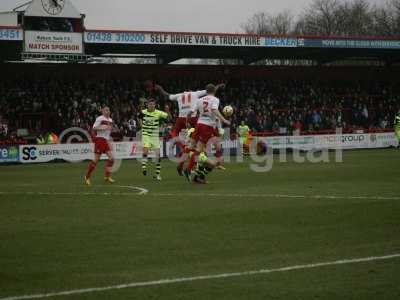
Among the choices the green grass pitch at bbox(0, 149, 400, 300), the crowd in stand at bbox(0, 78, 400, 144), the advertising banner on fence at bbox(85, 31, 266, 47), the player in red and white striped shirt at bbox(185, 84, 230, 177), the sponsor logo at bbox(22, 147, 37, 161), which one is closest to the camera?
the green grass pitch at bbox(0, 149, 400, 300)

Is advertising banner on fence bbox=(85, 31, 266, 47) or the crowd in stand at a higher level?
advertising banner on fence bbox=(85, 31, 266, 47)

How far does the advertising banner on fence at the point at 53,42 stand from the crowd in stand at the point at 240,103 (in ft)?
12.3

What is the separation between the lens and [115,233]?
413 inches

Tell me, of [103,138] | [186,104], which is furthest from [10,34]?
[186,104]

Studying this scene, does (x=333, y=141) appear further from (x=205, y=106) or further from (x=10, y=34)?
(x=205, y=106)

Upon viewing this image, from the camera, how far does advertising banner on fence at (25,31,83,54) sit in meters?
39.9

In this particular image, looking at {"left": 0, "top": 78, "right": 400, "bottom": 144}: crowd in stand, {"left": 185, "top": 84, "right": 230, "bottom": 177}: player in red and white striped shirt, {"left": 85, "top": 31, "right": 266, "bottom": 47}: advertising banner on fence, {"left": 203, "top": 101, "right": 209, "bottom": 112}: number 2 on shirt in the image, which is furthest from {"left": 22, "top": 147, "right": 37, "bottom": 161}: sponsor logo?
{"left": 203, "top": 101, "right": 209, "bottom": 112}: number 2 on shirt

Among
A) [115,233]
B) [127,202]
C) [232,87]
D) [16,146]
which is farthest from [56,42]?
[115,233]

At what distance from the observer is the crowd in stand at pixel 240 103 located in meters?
42.6

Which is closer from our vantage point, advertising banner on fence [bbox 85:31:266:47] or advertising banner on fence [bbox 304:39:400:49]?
advertising banner on fence [bbox 85:31:266:47]

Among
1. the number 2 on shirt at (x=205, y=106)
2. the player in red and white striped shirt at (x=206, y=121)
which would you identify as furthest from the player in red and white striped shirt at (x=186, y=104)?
the number 2 on shirt at (x=205, y=106)

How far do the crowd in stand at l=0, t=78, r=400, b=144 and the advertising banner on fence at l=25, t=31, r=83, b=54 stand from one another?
12.3 feet

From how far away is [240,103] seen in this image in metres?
49.4

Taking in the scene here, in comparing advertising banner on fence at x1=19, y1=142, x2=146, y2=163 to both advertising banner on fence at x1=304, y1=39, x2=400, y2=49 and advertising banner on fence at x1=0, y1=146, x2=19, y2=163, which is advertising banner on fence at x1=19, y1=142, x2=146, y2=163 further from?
advertising banner on fence at x1=304, y1=39, x2=400, y2=49
